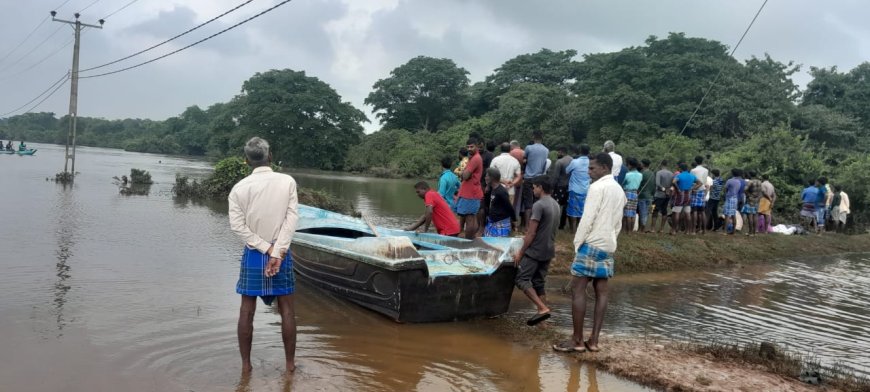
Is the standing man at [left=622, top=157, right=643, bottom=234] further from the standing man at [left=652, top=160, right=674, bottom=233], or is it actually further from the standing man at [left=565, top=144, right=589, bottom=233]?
the standing man at [left=652, top=160, right=674, bottom=233]

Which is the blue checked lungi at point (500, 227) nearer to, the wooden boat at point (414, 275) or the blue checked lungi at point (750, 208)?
the wooden boat at point (414, 275)

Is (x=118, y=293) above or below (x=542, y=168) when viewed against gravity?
below

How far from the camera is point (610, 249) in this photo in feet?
17.3

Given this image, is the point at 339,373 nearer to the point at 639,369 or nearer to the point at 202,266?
the point at 639,369

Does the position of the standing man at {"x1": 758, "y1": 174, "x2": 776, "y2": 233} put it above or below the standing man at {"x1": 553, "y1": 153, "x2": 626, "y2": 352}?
above

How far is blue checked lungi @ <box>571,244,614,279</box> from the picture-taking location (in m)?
5.31

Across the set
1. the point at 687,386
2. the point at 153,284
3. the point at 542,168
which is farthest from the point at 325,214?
the point at 687,386

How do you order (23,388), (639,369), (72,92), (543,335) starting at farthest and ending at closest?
(72,92), (543,335), (639,369), (23,388)

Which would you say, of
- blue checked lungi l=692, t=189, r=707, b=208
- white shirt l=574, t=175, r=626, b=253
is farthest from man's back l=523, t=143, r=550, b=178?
white shirt l=574, t=175, r=626, b=253

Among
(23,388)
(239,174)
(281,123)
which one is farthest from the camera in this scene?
(281,123)

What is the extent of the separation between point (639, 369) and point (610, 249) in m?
1.04

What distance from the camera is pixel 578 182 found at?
33.4ft

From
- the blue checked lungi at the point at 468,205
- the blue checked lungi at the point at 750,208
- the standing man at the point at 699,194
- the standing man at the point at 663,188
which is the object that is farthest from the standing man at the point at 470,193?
the blue checked lungi at the point at 750,208

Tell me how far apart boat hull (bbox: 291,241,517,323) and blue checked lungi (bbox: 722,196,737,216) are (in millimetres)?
9212
